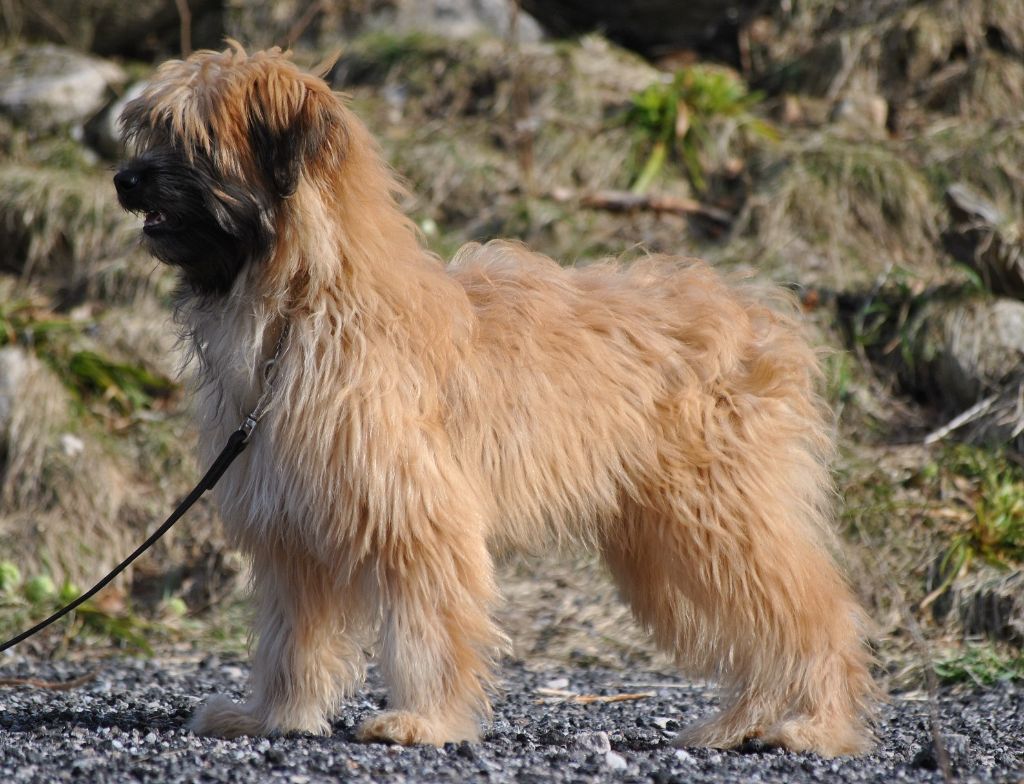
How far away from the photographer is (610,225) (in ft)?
28.4

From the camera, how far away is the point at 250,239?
384 cm

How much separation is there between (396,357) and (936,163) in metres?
5.73

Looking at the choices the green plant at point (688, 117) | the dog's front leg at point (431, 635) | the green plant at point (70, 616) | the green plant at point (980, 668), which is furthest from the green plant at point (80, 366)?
the green plant at point (980, 668)

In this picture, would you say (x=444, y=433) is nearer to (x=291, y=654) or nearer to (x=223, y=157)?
(x=291, y=654)

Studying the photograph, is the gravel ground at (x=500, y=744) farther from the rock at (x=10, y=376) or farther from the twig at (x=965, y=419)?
the rock at (x=10, y=376)

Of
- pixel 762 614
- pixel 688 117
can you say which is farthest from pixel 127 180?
pixel 688 117

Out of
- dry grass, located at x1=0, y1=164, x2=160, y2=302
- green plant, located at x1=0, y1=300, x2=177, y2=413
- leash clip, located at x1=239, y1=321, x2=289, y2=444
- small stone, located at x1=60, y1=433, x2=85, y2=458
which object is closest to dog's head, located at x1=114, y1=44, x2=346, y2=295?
leash clip, located at x1=239, y1=321, x2=289, y2=444

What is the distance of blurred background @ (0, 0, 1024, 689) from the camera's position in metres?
6.45

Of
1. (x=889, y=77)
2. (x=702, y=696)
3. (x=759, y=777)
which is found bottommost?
(x=702, y=696)

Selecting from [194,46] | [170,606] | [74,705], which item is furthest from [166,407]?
[194,46]

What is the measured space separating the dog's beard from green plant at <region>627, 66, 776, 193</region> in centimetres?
538

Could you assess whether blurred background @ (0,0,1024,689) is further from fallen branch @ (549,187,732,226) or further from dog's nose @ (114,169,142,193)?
dog's nose @ (114,169,142,193)

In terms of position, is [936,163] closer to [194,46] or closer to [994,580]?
[994,580]

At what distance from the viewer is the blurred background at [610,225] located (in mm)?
6449
